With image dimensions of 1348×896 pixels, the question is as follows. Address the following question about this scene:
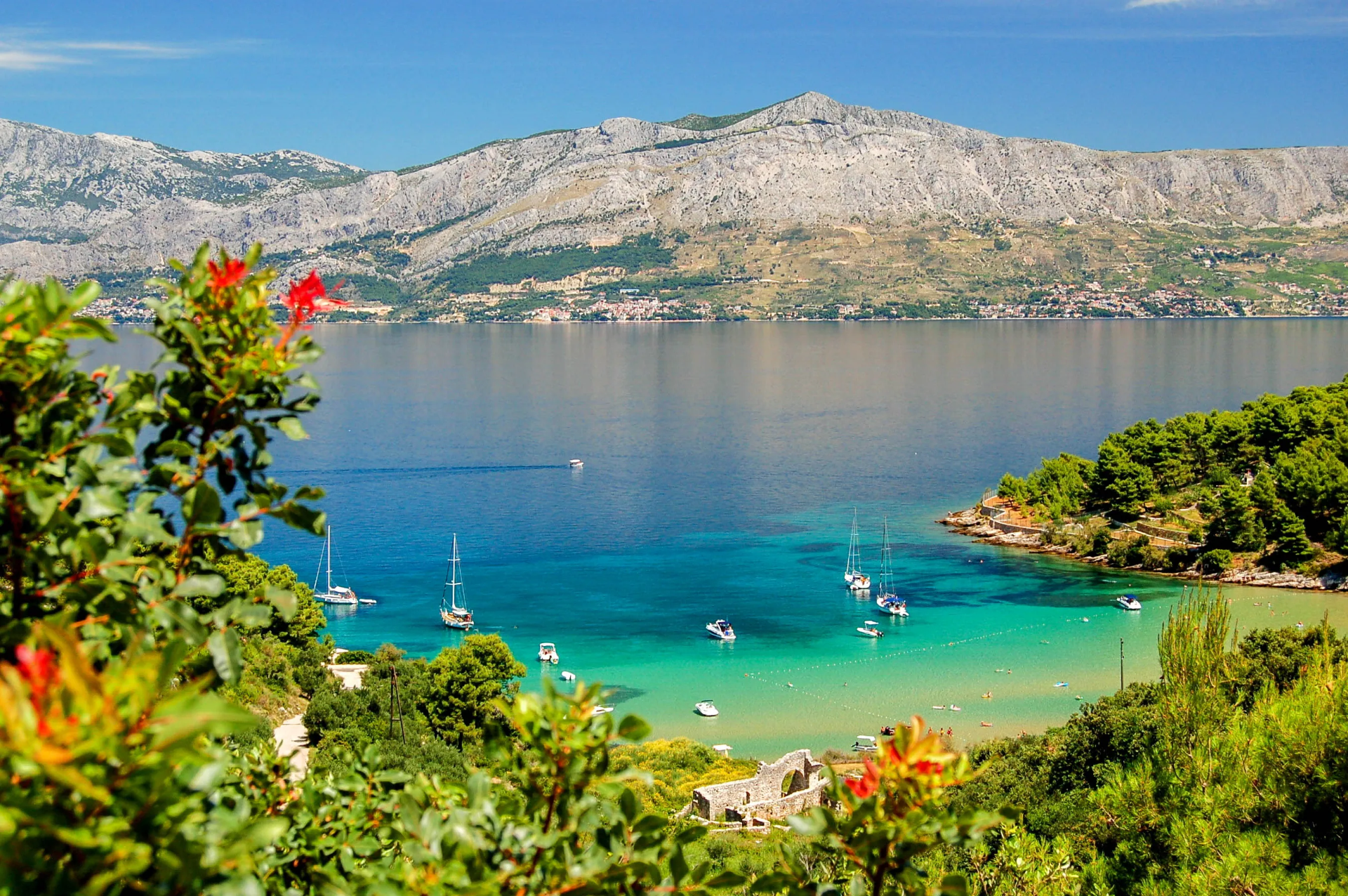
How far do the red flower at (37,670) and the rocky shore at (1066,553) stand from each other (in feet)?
128

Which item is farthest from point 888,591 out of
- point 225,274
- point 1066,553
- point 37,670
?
point 37,670

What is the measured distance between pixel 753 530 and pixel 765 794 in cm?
2515

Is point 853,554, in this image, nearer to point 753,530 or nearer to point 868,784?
point 753,530

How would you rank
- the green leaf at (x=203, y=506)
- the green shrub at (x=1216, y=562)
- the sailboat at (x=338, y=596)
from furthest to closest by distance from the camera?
1. the green shrub at (x=1216, y=562)
2. the sailboat at (x=338, y=596)
3. the green leaf at (x=203, y=506)

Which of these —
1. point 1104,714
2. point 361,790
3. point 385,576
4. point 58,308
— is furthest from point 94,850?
point 385,576

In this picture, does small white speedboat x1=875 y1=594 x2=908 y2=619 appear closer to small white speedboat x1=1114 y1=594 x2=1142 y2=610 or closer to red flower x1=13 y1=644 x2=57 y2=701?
small white speedboat x1=1114 y1=594 x2=1142 y2=610

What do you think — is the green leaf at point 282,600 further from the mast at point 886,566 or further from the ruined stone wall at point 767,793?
the mast at point 886,566

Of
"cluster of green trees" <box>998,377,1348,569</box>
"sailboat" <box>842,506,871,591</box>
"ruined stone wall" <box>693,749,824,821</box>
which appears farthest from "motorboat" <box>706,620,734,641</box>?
"cluster of green trees" <box>998,377,1348,569</box>

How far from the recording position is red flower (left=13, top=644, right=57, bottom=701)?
1.65 m

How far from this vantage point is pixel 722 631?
32.6 meters

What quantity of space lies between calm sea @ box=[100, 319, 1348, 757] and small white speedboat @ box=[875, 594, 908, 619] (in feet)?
1.40

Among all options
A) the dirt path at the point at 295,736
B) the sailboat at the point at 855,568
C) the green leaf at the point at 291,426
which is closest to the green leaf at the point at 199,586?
the green leaf at the point at 291,426

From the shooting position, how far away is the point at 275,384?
105 inches

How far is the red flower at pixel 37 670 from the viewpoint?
5.42 ft
